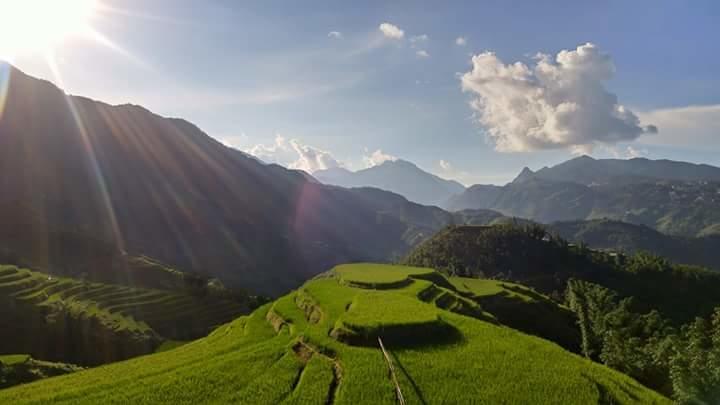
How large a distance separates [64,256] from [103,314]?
7955 cm

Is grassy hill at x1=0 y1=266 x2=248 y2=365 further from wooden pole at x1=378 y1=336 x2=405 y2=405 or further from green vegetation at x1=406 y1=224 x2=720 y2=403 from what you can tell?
green vegetation at x1=406 y1=224 x2=720 y2=403

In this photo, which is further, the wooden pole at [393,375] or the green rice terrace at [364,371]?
the green rice terrace at [364,371]

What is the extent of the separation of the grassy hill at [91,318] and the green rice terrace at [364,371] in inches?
1592

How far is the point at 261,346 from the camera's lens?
104ft

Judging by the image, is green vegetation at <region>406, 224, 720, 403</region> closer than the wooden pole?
No

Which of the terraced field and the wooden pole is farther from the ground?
the wooden pole

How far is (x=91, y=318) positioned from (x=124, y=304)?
823 cm

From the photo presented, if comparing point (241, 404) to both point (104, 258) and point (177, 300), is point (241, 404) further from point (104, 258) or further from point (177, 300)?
point (104, 258)

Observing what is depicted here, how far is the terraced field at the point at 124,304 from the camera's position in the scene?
A: 236 feet

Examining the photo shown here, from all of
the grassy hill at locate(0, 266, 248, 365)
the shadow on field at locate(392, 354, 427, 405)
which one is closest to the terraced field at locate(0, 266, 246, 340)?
the grassy hill at locate(0, 266, 248, 365)

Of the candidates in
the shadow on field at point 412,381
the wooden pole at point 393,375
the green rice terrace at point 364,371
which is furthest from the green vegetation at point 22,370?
the shadow on field at point 412,381

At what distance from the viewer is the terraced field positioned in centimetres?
7194

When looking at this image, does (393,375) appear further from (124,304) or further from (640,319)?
(124,304)

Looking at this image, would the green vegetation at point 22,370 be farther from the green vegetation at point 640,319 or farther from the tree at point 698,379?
the green vegetation at point 640,319
